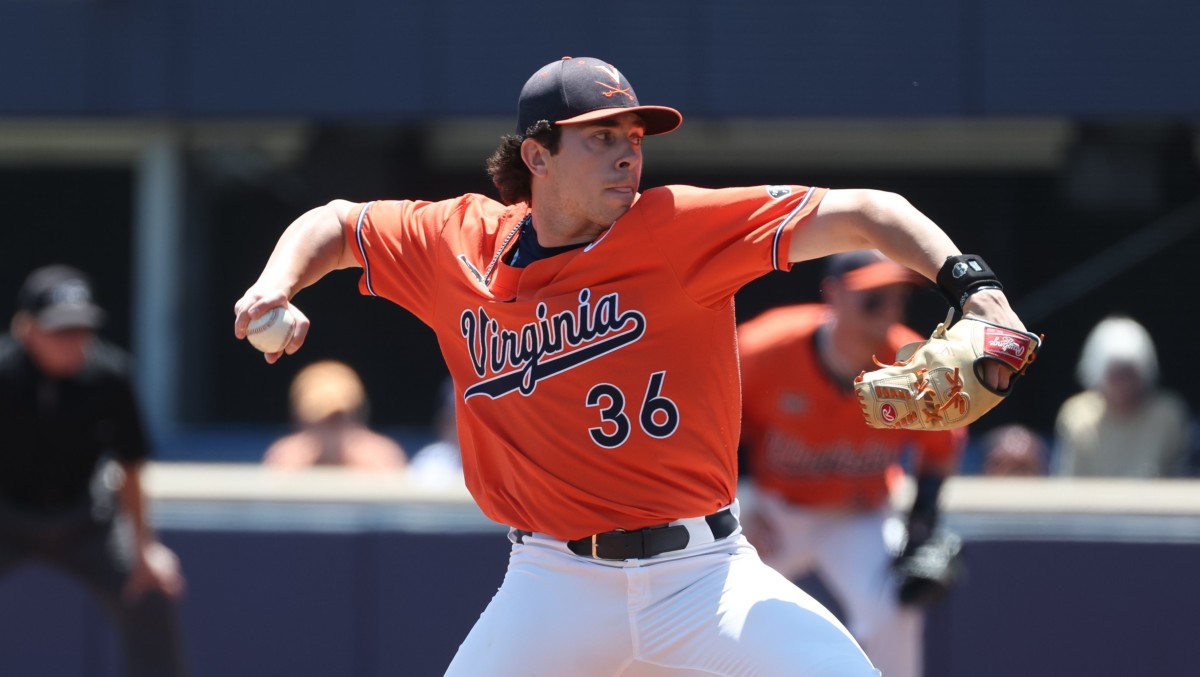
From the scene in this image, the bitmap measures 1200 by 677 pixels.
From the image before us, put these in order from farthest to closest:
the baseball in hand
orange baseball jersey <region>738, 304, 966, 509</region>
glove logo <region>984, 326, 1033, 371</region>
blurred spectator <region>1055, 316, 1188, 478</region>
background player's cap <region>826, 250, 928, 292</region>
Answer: blurred spectator <region>1055, 316, 1188, 478</region> → orange baseball jersey <region>738, 304, 966, 509</region> → background player's cap <region>826, 250, 928, 292</region> → the baseball in hand → glove logo <region>984, 326, 1033, 371</region>

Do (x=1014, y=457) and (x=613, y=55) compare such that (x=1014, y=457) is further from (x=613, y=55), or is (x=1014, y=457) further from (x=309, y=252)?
(x=309, y=252)

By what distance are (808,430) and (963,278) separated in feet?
8.95

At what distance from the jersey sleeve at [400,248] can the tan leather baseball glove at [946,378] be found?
1.16m

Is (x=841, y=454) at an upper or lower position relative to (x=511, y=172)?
lower

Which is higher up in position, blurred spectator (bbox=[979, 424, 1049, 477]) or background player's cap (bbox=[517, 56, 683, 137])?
background player's cap (bbox=[517, 56, 683, 137])

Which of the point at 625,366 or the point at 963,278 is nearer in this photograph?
the point at 963,278

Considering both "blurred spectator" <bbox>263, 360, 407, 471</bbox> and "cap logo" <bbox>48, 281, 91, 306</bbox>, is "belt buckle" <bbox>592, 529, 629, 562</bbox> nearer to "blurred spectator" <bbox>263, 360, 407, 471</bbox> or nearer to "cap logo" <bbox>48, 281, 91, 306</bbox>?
"cap logo" <bbox>48, 281, 91, 306</bbox>

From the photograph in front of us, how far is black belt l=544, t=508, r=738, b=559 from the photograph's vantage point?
3.35 meters

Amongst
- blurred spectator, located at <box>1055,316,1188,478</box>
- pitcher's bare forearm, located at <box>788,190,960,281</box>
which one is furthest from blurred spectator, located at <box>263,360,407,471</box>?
pitcher's bare forearm, located at <box>788,190,960,281</box>

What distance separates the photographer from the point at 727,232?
3264mm

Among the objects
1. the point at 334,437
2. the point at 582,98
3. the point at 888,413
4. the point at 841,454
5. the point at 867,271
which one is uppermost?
the point at 582,98

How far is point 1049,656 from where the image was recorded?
595 centimetres

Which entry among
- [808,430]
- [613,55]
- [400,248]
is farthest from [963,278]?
[613,55]

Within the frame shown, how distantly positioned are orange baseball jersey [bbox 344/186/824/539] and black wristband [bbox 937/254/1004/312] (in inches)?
16.4
